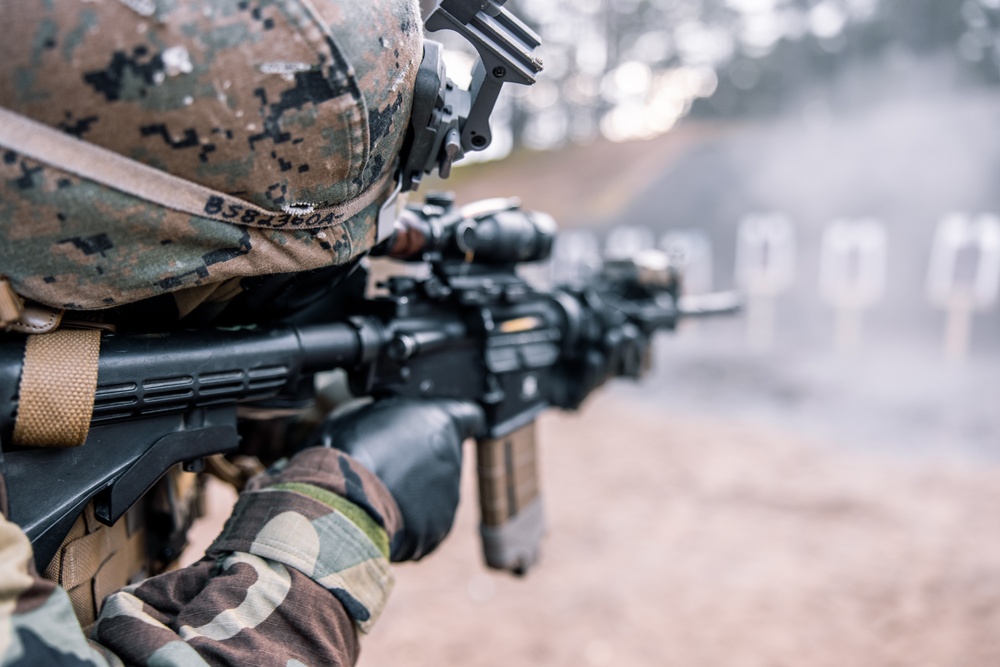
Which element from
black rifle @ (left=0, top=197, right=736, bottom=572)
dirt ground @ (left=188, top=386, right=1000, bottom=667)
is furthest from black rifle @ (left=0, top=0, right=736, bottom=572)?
dirt ground @ (left=188, top=386, right=1000, bottom=667)

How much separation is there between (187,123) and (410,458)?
538 mm

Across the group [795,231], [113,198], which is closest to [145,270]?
[113,198]

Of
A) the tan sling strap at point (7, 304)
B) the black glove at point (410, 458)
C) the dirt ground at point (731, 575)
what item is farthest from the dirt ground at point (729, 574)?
the tan sling strap at point (7, 304)

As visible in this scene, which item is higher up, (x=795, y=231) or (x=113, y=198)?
(x=113, y=198)

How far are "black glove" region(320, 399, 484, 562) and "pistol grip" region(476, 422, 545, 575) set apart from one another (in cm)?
42

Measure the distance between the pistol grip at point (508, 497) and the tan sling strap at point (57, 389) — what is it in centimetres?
88

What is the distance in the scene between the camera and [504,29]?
3.11 ft

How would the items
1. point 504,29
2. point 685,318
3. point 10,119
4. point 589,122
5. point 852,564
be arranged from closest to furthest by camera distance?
1. point 10,119
2. point 504,29
3. point 685,318
4. point 852,564
5. point 589,122

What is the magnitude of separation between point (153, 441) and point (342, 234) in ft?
1.10

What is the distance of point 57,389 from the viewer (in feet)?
2.20

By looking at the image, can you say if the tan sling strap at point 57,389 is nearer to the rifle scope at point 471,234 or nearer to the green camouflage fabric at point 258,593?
the green camouflage fabric at point 258,593

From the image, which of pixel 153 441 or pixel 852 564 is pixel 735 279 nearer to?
pixel 852 564

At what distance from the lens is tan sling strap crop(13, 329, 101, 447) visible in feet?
2.14

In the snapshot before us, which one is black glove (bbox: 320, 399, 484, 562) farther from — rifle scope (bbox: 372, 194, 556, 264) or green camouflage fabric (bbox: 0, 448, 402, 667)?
rifle scope (bbox: 372, 194, 556, 264)
